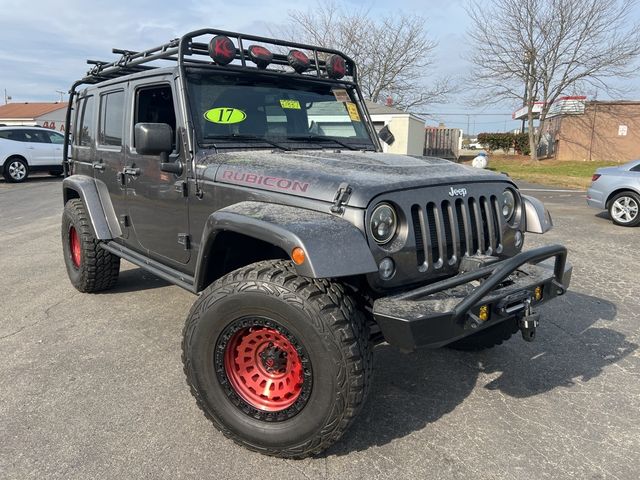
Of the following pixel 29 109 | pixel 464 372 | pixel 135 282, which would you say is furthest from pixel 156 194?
pixel 29 109

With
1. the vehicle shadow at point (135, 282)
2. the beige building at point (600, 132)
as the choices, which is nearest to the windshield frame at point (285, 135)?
the vehicle shadow at point (135, 282)

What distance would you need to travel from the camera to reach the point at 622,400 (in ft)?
10.8

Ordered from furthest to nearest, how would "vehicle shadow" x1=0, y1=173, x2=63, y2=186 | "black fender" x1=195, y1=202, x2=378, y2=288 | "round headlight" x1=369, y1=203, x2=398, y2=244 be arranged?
"vehicle shadow" x1=0, y1=173, x2=63, y2=186, "round headlight" x1=369, y1=203, x2=398, y2=244, "black fender" x1=195, y1=202, x2=378, y2=288

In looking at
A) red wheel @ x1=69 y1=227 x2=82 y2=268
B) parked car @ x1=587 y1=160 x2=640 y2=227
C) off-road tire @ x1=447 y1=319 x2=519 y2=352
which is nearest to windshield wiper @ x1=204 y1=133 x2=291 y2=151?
off-road tire @ x1=447 y1=319 x2=519 y2=352

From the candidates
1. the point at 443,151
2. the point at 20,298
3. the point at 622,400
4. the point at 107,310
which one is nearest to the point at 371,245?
the point at 622,400

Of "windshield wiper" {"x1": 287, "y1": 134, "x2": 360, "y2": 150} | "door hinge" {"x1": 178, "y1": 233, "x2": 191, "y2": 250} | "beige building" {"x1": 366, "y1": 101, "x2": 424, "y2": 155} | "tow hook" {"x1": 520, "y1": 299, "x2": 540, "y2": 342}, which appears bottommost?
"tow hook" {"x1": 520, "y1": 299, "x2": 540, "y2": 342}

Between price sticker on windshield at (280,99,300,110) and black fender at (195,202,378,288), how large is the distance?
53.8 inches

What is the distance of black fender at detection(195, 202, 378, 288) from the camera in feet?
7.56

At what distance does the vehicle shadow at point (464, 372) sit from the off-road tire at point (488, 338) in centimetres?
7

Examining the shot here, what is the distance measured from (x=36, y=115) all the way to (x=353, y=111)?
173 feet

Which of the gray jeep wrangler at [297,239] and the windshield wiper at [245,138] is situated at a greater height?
the windshield wiper at [245,138]

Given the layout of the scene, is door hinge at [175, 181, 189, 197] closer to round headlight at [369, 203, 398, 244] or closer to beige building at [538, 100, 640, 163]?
round headlight at [369, 203, 398, 244]

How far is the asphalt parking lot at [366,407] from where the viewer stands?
103 inches

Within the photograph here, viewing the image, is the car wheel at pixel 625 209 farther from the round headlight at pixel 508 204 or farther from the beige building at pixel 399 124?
the beige building at pixel 399 124
